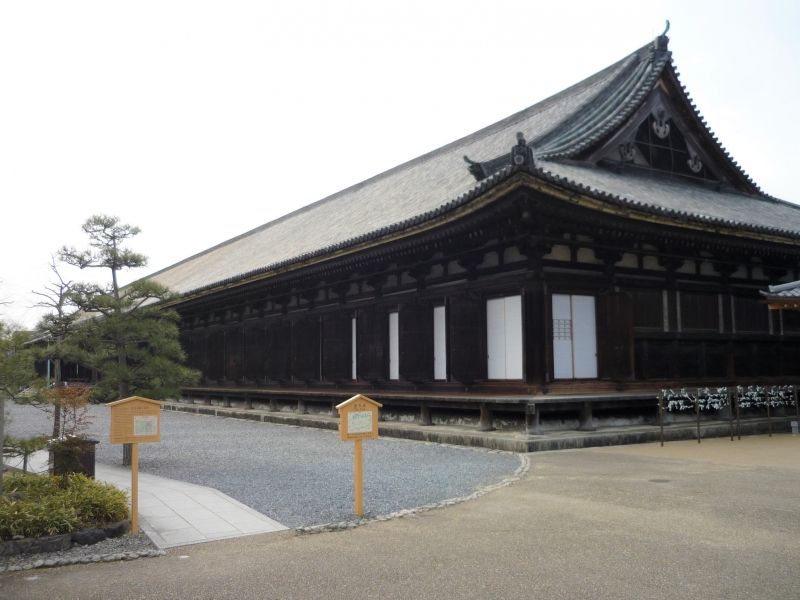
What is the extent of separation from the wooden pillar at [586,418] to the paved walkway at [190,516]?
23.8 feet

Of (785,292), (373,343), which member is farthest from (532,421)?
(373,343)

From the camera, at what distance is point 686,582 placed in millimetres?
4754

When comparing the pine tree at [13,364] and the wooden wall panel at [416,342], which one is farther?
the wooden wall panel at [416,342]

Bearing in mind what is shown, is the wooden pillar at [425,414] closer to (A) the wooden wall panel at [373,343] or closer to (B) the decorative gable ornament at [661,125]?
(A) the wooden wall panel at [373,343]

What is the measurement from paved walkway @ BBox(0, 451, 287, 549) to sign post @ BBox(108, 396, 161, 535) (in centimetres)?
49

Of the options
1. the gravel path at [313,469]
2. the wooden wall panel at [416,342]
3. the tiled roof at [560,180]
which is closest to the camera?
the gravel path at [313,469]

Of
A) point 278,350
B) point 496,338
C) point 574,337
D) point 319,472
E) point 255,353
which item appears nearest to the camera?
point 319,472

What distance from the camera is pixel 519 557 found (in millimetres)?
5422

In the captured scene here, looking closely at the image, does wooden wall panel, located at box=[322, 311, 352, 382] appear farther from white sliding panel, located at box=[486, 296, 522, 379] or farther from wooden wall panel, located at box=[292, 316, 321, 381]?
white sliding panel, located at box=[486, 296, 522, 379]

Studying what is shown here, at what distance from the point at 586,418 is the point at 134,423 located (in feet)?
28.8

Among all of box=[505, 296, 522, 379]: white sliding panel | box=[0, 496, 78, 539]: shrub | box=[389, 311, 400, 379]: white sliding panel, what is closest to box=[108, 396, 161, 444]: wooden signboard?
box=[0, 496, 78, 539]: shrub

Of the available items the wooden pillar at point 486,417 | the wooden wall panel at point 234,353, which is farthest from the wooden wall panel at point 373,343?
the wooden wall panel at point 234,353

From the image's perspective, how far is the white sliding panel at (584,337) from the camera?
44.3 feet

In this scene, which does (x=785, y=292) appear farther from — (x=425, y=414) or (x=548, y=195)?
(x=425, y=414)
